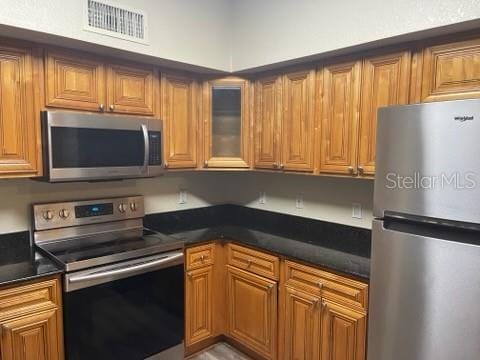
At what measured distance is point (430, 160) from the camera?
1496mm

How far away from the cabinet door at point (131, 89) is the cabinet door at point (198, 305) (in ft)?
4.07

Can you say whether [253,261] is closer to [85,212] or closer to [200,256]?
[200,256]

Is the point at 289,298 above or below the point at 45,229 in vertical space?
below

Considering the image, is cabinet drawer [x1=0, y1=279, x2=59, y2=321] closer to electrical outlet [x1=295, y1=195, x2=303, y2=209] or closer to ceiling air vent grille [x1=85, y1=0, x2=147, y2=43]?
ceiling air vent grille [x1=85, y1=0, x2=147, y2=43]

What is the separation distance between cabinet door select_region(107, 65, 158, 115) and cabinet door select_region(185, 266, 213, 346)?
1.24 m

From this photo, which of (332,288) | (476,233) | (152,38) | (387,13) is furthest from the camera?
(152,38)

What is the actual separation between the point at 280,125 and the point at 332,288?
118 centimetres

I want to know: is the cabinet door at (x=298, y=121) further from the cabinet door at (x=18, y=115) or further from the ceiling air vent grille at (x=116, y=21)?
the cabinet door at (x=18, y=115)

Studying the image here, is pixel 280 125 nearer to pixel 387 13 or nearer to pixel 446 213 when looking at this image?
pixel 387 13

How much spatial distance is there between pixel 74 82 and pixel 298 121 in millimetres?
1462

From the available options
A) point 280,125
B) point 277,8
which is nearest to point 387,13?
point 277,8

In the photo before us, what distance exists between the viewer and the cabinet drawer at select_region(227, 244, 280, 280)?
7.77ft

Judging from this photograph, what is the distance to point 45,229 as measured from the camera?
7.50ft

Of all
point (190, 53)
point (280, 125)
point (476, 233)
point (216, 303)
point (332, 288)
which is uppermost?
point (190, 53)
